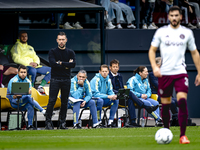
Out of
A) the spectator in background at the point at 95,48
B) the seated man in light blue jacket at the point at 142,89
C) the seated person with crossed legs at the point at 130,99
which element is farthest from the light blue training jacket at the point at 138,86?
the spectator in background at the point at 95,48

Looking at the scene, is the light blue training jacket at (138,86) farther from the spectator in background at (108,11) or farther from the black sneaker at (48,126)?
the spectator in background at (108,11)

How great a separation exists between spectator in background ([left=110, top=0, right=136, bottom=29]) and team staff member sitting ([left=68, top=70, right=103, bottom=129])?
16.0 ft

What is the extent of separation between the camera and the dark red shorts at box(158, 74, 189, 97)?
6180 mm

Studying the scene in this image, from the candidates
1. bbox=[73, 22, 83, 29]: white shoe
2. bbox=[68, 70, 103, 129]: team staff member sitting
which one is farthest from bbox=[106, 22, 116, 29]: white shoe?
bbox=[68, 70, 103, 129]: team staff member sitting

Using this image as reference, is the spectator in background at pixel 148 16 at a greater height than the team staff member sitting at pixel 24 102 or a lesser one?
greater

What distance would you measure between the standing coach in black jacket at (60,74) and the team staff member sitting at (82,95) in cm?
38

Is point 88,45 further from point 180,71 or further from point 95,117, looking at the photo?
point 180,71

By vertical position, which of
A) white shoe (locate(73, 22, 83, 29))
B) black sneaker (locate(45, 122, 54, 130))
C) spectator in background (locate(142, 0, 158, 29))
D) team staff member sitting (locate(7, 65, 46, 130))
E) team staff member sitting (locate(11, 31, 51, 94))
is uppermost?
spectator in background (locate(142, 0, 158, 29))

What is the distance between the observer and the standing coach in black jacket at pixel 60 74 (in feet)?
30.8

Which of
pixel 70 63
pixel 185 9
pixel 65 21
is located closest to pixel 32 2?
pixel 65 21

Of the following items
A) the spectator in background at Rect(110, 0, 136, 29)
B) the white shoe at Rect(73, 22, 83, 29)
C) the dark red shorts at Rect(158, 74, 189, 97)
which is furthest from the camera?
the spectator in background at Rect(110, 0, 136, 29)

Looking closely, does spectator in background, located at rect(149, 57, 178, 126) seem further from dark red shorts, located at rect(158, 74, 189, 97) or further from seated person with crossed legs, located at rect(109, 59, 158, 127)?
dark red shorts, located at rect(158, 74, 189, 97)

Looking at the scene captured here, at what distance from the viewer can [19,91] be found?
9266mm

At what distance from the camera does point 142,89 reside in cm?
1088
